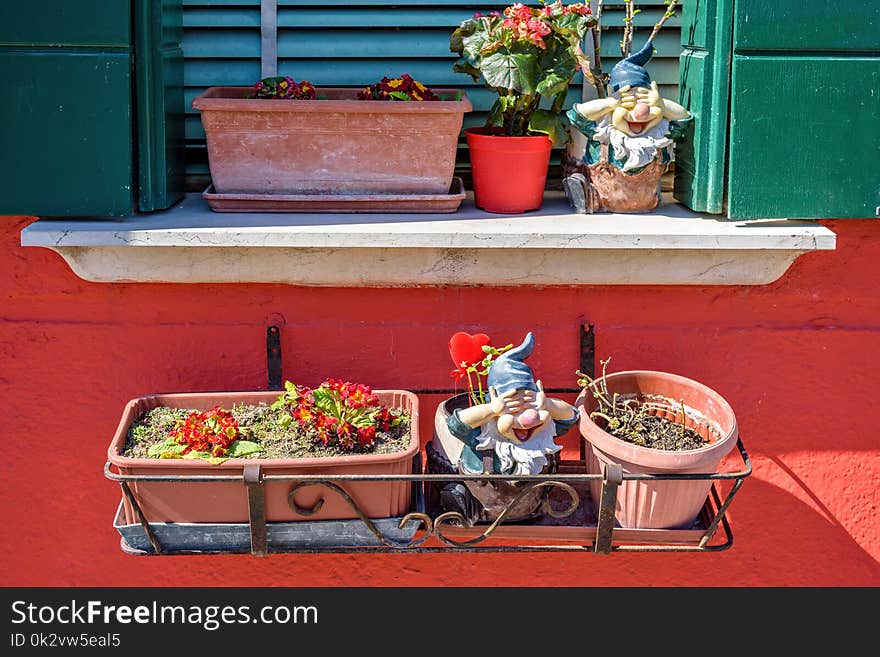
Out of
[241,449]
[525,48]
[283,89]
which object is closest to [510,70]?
[525,48]

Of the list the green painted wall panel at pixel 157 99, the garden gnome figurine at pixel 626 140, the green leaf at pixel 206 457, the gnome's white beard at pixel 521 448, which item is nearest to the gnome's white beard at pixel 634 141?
the garden gnome figurine at pixel 626 140

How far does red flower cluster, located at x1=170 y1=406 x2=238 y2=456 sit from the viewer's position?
7.44 feet

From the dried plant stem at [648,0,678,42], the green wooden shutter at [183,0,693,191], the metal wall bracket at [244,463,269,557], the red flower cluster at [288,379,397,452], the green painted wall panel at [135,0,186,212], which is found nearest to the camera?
the metal wall bracket at [244,463,269,557]

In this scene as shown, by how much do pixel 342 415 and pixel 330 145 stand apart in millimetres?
600

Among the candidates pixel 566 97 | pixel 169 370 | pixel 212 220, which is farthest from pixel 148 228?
pixel 566 97

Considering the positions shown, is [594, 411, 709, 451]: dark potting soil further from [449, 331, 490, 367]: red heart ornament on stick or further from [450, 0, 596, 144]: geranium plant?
[450, 0, 596, 144]: geranium plant

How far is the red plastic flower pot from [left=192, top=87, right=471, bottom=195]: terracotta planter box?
7 centimetres

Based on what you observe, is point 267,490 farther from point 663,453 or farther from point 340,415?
point 663,453

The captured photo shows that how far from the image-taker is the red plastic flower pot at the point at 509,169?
99.0 inches

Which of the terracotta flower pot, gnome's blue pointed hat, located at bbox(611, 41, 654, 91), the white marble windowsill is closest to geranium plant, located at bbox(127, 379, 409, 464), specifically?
the white marble windowsill

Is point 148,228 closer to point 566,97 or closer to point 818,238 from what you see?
point 566,97

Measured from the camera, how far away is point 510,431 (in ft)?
7.36

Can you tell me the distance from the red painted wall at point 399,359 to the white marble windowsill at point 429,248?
103 mm

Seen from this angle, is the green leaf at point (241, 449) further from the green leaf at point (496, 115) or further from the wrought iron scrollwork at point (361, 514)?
the green leaf at point (496, 115)
